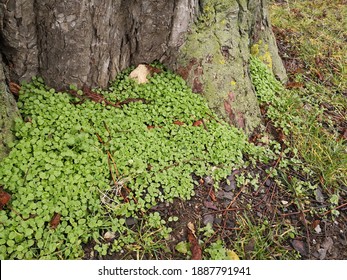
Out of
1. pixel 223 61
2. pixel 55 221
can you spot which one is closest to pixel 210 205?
pixel 55 221

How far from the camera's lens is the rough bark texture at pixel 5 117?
2.46 metres

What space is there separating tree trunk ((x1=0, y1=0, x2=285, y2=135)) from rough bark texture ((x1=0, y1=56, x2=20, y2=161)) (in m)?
0.28

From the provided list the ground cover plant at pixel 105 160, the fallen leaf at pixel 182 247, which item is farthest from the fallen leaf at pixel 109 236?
the fallen leaf at pixel 182 247

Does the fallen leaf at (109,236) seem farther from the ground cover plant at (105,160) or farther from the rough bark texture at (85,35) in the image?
the rough bark texture at (85,35)

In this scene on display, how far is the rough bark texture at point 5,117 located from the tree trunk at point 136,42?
0.91ft

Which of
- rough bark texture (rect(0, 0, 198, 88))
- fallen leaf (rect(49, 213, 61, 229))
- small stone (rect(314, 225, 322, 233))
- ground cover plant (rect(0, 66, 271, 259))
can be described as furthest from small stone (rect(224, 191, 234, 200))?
rough bark texture (rect(0, 0, 198, 88))

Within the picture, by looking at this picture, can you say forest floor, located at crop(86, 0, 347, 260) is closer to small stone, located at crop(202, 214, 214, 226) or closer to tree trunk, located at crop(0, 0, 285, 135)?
small stone, located at crop(202, 214, 214, 226)

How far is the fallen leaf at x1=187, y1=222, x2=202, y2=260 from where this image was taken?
2420 millimetres

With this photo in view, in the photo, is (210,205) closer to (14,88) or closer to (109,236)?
(109,236)

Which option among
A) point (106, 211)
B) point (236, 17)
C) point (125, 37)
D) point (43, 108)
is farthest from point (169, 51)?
point (106, 211)

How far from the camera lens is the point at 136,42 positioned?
3.13m

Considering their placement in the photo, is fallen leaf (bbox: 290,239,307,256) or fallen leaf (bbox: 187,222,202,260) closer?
fallen leaf (bbox: 187,222,202,260)

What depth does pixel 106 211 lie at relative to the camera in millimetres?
2480

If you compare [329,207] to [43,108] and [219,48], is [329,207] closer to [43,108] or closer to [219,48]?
[219,48]
